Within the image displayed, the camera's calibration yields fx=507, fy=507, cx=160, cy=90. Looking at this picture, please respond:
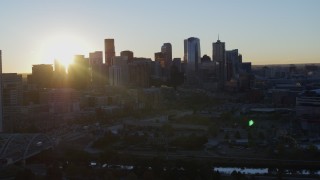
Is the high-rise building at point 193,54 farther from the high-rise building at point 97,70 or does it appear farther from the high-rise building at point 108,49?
the high-rise building at point 97,70

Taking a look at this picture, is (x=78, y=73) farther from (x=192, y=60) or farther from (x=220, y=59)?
(x=220, y=59)

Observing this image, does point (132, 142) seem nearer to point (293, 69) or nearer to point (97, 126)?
point (97, 126)

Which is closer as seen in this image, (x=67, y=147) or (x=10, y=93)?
(x=67, y=147)

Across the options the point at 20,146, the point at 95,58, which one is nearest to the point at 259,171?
the point at 20,146

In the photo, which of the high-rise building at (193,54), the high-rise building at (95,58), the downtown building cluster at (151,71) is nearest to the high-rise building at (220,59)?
the downtown building cluster at (151,71)

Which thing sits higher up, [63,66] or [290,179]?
[63,66]

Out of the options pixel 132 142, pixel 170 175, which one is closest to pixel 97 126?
pixel 132 142
